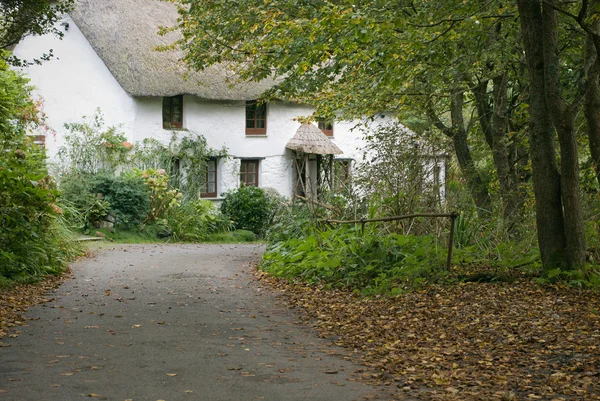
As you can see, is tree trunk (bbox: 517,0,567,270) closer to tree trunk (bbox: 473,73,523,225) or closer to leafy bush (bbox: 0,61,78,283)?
tree trunk (bbox: 473,73,523,225)

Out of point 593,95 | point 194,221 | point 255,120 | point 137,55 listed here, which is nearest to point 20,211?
point 593,95

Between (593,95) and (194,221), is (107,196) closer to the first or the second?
(194,221)

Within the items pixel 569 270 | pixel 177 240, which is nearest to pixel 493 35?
pixel 569 270

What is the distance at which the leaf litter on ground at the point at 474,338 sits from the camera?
6289 mm

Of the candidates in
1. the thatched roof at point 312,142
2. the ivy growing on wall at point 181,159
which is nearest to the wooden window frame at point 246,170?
the thatched roof at point 312,142

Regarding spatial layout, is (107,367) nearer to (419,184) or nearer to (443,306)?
(443,306)

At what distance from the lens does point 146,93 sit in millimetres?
25844

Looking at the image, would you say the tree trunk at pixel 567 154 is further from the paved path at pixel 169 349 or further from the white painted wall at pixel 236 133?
the white painted wall at pixel 236 133

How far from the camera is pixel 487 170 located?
19609mm

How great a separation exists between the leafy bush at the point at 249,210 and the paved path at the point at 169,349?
1401 centimetres

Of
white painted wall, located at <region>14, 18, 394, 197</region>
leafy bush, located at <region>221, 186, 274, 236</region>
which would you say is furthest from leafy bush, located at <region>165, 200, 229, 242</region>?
white painted wall, located at <region>14, 18, 394, 197</region>

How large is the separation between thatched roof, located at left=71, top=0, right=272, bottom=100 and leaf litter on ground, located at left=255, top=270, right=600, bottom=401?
16534 millimetres

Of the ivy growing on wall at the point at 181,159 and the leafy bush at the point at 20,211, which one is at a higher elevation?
the ivy growing on wall at the point at 181,159

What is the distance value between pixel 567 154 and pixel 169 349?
224 inches
